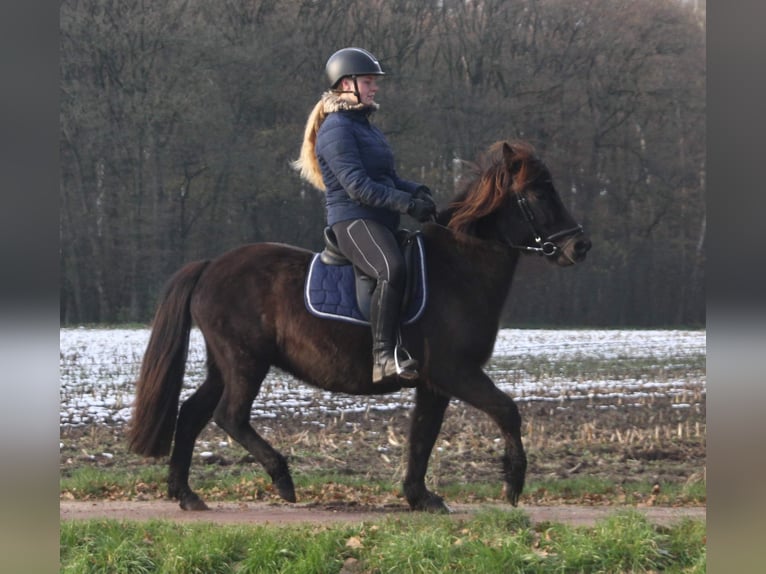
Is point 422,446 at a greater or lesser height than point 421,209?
lesser

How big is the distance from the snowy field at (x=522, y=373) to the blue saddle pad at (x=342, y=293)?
286 cm

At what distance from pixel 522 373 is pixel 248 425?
12.4ft

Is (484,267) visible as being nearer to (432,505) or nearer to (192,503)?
(432,505)

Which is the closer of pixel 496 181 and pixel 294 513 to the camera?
pixel 496 181

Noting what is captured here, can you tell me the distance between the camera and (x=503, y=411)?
20.0 feet

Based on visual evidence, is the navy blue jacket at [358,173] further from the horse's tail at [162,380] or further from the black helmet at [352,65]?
the horse's tail at [162,380]

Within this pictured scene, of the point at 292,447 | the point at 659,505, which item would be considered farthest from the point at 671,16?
the point at 292,447

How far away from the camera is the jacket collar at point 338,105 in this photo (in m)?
6.29

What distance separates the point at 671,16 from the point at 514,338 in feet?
11.1

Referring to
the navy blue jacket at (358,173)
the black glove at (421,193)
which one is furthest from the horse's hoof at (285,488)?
the black glove at (421,193)

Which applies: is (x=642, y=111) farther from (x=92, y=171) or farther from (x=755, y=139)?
(x=755, y=139)

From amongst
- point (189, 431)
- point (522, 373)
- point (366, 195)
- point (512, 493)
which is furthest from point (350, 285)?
point (522, 373)

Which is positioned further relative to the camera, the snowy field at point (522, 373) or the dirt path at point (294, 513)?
the snowy field at point (522, 373)

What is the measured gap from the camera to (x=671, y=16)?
367 inches
